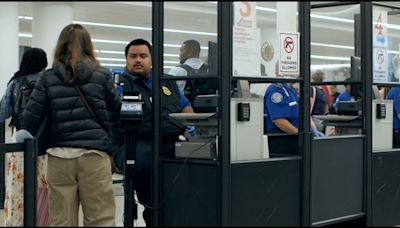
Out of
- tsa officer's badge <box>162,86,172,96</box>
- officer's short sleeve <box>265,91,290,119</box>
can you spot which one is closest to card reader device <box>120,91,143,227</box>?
tsa officer's badge <box>162,86,172,96</box>

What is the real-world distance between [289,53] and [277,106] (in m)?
0.55

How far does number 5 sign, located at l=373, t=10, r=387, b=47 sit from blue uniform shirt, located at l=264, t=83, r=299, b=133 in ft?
2.58

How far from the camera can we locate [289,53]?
3.87 m

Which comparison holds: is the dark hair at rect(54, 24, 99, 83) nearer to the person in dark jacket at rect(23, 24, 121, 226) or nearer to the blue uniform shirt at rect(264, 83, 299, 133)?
the person in dark jacket at rect(23, 24, 121, 226)

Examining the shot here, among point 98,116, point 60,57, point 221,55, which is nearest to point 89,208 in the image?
point 98,116

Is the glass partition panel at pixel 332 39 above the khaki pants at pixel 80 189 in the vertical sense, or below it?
above

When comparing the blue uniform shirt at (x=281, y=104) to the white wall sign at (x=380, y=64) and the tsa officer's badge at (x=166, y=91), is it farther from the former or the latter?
the tsa officer's badge at (x=166, y=91)

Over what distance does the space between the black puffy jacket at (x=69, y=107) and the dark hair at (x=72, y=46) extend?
0.03 m

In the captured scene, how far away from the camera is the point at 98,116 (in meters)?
3.17

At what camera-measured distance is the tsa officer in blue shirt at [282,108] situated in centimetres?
429

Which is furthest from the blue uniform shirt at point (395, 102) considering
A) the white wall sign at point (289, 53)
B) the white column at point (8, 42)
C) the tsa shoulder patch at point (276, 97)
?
the white column at point (8, 42)

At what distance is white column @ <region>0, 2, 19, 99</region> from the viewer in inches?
364

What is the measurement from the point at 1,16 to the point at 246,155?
6817mm

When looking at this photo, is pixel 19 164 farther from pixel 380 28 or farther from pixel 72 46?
pixel 380 28
